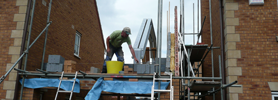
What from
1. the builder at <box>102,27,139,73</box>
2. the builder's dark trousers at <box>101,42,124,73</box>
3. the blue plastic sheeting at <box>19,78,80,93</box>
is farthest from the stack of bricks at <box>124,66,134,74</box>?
the blue plastic sheeting at <box>19,78,80,93</box>

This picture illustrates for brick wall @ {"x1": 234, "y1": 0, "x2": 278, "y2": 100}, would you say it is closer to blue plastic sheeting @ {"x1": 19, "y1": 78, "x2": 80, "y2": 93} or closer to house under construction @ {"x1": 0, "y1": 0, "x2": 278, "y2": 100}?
Answer: house under construction @ {"x1": 0, "y1": 0, "x2": 278, "y2": 100}

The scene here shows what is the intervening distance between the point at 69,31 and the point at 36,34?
9.68ft

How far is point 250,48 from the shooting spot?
6.66 m

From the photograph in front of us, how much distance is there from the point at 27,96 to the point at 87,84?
168 cm

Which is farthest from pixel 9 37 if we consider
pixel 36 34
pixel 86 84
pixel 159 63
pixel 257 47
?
pixel 257 47

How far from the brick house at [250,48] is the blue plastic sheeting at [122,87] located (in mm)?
1882

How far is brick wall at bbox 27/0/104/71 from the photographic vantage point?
25.4ft

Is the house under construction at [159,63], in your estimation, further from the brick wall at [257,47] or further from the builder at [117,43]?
the builder at [117,43]

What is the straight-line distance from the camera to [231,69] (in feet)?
21.5

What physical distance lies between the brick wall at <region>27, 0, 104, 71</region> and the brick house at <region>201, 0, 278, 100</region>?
17.9ft

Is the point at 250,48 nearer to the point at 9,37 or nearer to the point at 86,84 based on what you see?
the point at 86,84

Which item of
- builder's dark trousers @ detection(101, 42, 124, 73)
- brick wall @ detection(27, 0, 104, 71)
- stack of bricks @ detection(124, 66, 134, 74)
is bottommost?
stack of bricks @ detection(124, 66, 134, 74)

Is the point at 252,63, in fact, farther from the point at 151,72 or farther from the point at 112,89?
the point at 112,89

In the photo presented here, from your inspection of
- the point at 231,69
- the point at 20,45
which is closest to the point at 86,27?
the point at 20,45
